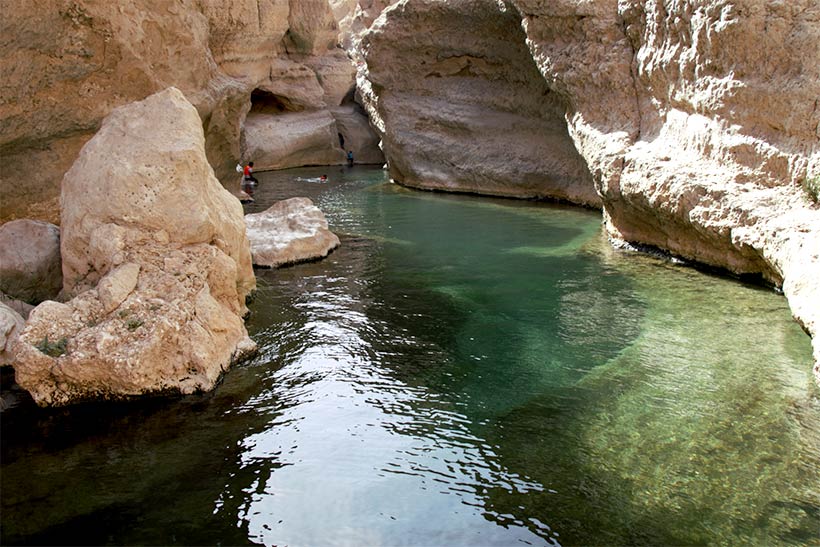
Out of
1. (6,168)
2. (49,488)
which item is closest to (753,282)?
(49,488)

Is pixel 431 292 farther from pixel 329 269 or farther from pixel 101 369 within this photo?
pixel 101 369

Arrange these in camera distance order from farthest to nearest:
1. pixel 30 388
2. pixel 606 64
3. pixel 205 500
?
pixel 606 64, pixel 30 388, pixel 205 500

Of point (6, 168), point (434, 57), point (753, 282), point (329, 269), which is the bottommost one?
point (329, 269)

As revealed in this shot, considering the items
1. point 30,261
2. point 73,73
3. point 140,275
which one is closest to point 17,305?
point 30,261

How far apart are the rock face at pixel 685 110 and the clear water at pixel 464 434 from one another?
921 millimetres

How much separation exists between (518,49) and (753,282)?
9.82 meters

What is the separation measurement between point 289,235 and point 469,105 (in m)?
8.87

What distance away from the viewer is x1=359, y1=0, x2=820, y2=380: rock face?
918 cm

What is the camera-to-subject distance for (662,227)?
11867mm

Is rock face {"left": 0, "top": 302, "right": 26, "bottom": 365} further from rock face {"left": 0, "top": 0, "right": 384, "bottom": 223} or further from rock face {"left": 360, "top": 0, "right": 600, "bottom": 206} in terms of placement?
rock face {"left": 360, "top": 0, "right": 600, "bottom": 206}

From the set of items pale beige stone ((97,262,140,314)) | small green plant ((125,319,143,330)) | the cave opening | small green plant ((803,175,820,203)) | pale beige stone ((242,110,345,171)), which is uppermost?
small green plant ((803,175,820,203))

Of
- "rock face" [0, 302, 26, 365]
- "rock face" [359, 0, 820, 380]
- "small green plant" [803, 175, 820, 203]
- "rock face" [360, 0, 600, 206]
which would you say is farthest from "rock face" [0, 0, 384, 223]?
"small green plant" [803, 175, 820, 203]

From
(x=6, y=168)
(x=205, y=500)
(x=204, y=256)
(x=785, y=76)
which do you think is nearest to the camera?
(x=205, y=500)

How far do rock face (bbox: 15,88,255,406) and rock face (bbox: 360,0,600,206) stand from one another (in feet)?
35.3
